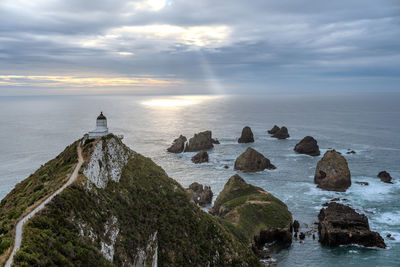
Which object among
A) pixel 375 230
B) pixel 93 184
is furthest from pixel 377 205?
pixel 93 184

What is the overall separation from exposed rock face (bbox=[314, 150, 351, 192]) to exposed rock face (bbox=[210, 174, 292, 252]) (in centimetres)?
2446

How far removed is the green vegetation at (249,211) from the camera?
5737 cm

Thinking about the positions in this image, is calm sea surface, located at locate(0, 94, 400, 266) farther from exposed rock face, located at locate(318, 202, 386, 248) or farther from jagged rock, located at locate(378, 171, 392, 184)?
jagged rock, located at locate(378, 171, 392, 184)

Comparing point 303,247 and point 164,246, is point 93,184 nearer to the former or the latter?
point 164,246

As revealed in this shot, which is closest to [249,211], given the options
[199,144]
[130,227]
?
[130,227]

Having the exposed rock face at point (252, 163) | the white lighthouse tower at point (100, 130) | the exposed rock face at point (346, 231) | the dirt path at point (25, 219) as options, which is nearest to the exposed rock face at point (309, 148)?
the exposed rock face at point (252, 163)

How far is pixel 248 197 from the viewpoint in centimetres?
6881

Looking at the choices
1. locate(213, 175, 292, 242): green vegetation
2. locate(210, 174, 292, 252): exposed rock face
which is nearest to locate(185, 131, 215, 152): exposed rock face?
locate(213, 175, 292, 242): green vegetation

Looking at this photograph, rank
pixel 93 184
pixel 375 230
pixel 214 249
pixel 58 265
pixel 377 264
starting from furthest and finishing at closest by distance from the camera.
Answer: pixel 375 230, pixel 377 264, pixel 214 249, pixel 93 184, pixel 58 265

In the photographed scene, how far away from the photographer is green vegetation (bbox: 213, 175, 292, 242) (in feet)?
188

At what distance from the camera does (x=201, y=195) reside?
77.3 meters

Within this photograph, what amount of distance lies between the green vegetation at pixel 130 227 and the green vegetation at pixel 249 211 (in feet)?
14.0

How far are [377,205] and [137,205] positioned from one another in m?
63.9

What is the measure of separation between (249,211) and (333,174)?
3622 cm
